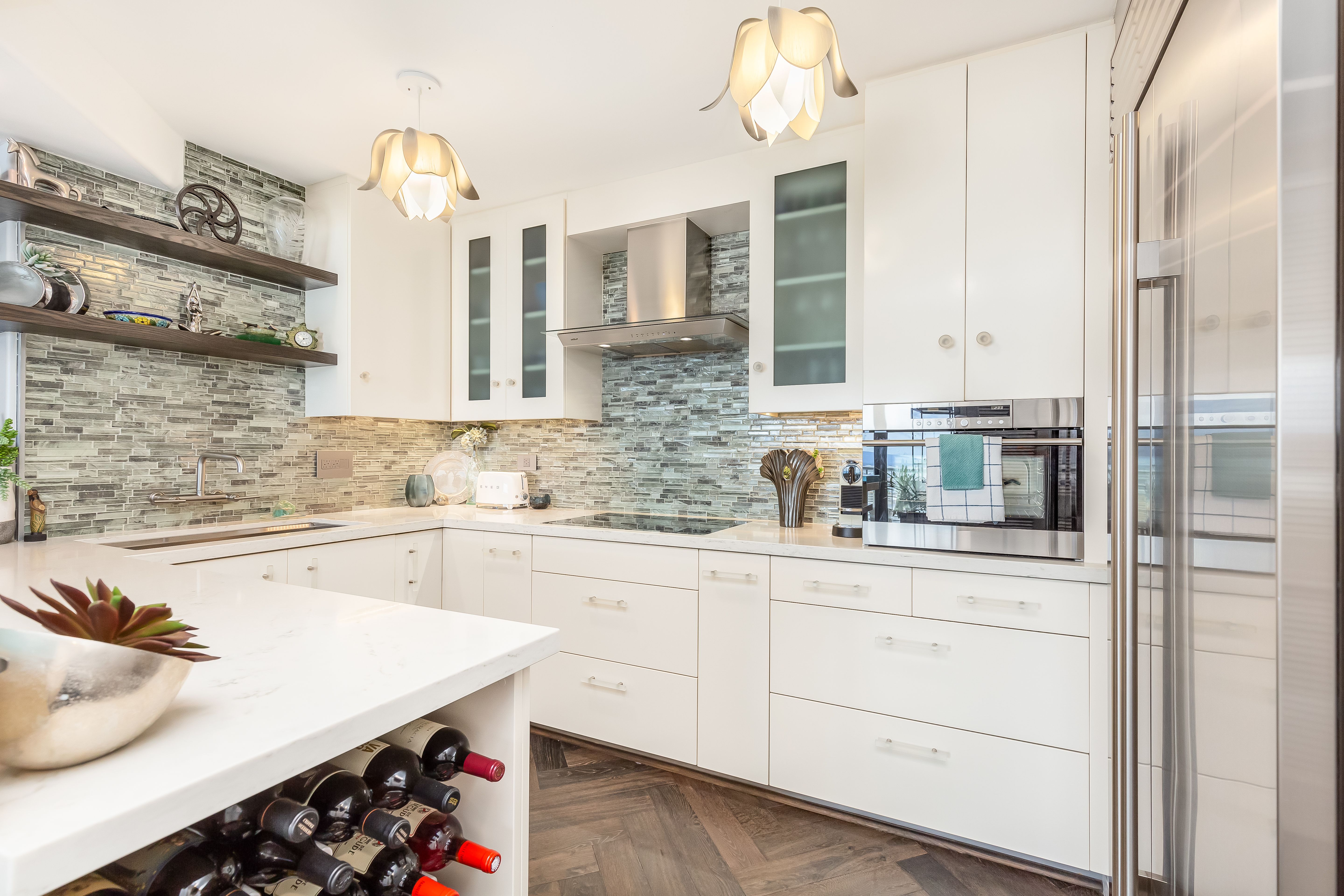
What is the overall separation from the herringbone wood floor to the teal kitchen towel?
111 centimetres

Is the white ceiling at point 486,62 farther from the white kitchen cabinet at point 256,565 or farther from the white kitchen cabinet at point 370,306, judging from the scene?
the white kitchen cabinet at point 256,565

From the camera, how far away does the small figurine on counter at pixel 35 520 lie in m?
2.14

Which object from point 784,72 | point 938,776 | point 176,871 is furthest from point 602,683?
point 784,72

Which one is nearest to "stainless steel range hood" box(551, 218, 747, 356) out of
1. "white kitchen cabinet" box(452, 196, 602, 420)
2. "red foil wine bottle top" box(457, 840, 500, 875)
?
→ "white kitchen cabinet" box(452, 196, 602, 420)

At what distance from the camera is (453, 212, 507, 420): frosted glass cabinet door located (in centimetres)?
334

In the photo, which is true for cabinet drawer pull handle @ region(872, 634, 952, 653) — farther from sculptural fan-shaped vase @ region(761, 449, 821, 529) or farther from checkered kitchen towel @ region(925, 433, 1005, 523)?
sculptural fan-shaped vase @ region(761, 449, 821, 529)

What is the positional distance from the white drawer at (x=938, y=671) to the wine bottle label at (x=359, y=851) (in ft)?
5.47

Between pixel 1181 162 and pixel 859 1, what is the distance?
163cm

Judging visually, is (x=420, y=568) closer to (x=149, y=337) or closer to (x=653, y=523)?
(x=653, y=523)

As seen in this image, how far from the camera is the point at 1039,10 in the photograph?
1886 millimetres

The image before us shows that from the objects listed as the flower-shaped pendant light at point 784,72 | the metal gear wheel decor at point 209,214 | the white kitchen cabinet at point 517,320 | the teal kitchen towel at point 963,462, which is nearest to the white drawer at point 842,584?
the teal kitchen towel at point 963,462

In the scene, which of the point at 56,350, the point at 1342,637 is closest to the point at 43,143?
the point at 56,350

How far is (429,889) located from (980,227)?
221cm

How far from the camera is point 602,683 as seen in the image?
8.27ft
